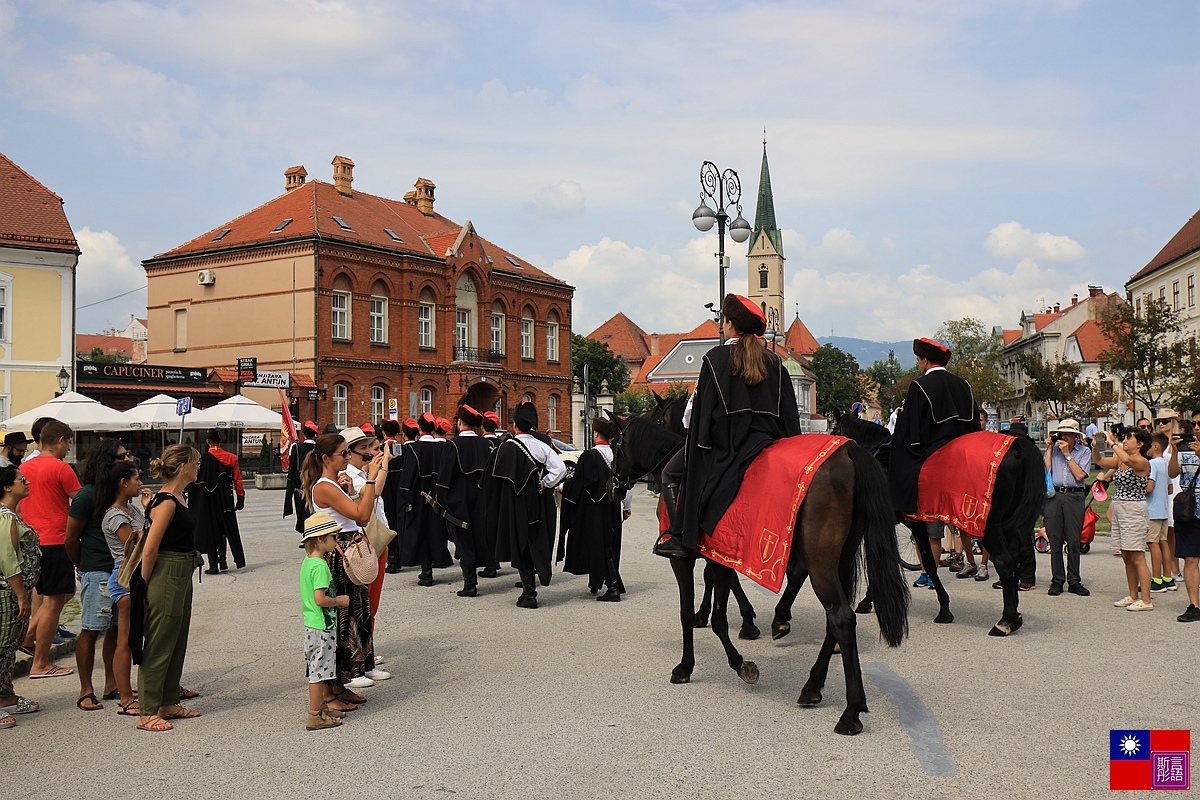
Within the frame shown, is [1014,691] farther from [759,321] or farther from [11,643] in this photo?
[11,643]

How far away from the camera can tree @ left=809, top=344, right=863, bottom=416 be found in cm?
12162

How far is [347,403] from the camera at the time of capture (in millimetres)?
47844

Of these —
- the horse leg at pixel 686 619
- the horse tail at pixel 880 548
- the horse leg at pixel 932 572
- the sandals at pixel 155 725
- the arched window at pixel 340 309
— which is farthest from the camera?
the arched window at pixel 340 309

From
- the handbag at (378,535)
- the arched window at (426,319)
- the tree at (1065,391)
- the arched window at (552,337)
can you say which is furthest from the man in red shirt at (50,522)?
the arched window at (552,337)

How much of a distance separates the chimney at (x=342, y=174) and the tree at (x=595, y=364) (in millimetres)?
28224

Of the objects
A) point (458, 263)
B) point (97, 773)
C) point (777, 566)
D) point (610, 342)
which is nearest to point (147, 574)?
point (97, 773)

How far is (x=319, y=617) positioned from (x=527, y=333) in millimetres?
53123

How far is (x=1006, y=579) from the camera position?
348 inches

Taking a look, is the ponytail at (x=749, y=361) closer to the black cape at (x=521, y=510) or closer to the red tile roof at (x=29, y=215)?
the black cape at (x=521, y=510)

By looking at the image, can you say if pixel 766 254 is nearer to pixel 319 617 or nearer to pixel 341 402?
pixel 341 402

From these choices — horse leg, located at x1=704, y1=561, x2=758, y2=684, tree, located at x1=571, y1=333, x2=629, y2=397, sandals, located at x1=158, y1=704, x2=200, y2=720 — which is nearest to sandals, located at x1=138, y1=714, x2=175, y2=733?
sandals, located at x1=158, y1=704, x2=200, y2=720

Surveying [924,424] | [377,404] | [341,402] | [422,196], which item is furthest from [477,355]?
[924,424]

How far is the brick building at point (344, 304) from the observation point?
47031 mm

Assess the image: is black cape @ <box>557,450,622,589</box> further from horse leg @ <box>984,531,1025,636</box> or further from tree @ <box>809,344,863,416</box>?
tree @ <box>809,344,863,416</box>
